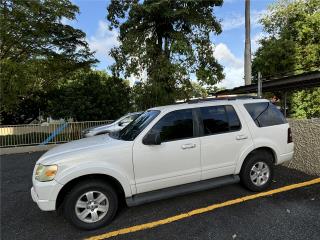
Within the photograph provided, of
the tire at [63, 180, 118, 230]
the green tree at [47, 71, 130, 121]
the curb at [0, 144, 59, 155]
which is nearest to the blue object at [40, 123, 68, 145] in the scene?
the curb at [0, 144, 59, 155]

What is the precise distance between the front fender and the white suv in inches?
0.5

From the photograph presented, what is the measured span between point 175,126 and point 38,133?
399 inches

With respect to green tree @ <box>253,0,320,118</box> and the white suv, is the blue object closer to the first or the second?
the white suv

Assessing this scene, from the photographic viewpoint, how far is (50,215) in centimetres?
459

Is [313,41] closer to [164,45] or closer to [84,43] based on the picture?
[164,45]

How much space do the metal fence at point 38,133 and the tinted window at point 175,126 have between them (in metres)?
9.76

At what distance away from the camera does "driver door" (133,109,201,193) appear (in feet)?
14.0

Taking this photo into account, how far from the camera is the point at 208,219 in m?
4.18

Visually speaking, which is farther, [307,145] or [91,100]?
[91,100]

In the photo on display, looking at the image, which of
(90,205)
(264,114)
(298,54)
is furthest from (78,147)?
(298,54)

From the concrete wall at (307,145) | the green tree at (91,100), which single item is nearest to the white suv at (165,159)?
the concrete wall at (307,145)

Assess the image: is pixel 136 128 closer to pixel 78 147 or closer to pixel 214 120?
pixel 78 147

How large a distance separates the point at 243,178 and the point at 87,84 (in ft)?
41.0

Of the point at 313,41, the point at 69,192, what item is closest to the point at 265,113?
the point at 69,192
